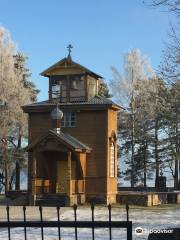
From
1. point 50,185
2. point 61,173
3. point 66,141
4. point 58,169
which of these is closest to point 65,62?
point 66,141

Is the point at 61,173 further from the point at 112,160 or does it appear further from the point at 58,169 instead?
the point at 112,160

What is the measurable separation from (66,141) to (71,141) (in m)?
0.63

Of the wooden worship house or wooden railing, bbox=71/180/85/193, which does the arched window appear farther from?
wooden railing, bbox=71/180/85/193

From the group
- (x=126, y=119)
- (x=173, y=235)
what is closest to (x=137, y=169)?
(x=126, y=119)

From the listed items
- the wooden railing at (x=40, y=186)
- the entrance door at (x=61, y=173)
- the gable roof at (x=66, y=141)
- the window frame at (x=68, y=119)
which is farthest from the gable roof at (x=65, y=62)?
the wooden railing at (x=40, y=186)

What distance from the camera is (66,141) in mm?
27031

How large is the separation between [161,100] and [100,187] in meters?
15.7

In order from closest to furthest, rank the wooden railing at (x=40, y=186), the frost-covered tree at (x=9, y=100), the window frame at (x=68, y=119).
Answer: the wooden railing at (x=40, y=186), the window frame at (x=68, y=119), the frost-covered tree at (x=9, y=100)

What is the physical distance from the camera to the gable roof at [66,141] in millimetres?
26952

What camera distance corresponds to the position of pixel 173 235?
320 inches

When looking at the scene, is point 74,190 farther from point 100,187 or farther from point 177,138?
point 177,138

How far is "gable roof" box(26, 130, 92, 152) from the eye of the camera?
26952mm

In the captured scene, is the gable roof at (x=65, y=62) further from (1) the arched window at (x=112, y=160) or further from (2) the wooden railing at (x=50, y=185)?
(2) the wooden railing at (x=50, y=185)

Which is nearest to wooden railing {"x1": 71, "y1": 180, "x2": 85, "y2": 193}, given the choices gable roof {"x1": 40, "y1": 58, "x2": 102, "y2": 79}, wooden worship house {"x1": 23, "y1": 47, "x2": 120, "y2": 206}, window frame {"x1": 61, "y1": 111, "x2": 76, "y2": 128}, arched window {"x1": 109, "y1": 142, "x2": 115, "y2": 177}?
wooden worship house {"x1": 23, "y1": 47, "x2": 120, "y2": 206}
